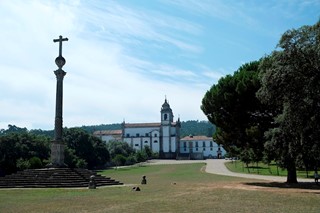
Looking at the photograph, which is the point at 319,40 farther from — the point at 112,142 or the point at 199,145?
the point at 199,145

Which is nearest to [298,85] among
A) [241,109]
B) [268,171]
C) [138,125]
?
[241,109]

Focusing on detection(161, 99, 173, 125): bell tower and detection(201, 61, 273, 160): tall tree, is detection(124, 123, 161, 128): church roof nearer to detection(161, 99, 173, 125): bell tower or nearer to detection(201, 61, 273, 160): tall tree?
detection(161, 99, 173, 125): bell tower

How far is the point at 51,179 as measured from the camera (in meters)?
30.1

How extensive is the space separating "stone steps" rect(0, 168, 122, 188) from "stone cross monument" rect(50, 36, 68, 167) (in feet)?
5.63

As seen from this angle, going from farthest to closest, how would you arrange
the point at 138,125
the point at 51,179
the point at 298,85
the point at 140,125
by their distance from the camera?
the point at 138,125, the point at 140,125, the point at 51,179, the point at 298,85

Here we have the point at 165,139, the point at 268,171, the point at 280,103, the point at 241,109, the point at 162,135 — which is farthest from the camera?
the point at 162,135

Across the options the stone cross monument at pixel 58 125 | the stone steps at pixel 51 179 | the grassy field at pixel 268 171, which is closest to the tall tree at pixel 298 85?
the stone steps at pixel 51 179

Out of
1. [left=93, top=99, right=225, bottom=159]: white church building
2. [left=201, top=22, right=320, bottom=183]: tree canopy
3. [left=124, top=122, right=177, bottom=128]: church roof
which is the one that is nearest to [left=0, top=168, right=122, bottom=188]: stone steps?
[left=201, top=22, right=320, bottom=183]: tree canopy

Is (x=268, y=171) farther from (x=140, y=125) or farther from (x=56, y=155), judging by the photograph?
(x=140, y=125)

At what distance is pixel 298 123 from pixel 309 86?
2754 millimetres

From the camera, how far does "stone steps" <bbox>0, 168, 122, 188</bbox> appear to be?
29.6 metres

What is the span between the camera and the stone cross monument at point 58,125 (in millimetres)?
33875

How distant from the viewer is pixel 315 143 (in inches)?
1051

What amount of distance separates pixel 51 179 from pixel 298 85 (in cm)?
1872
